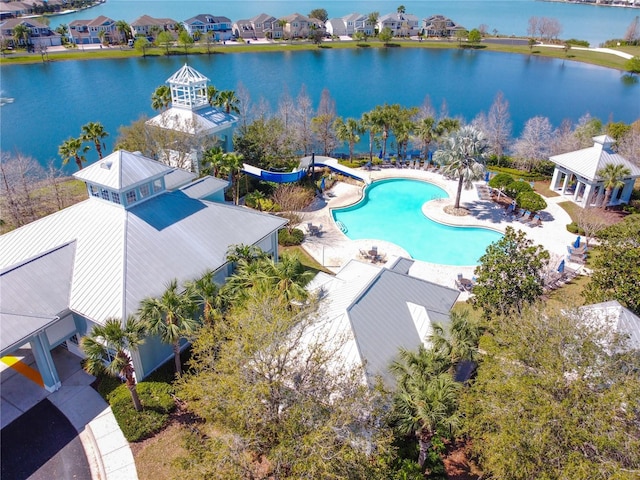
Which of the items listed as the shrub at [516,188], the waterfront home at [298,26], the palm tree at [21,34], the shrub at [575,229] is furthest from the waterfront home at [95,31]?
the shrub at [575,229]

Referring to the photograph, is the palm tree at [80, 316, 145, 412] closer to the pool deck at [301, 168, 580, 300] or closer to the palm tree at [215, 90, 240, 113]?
the pool deck at [301, 168, 580, 300]

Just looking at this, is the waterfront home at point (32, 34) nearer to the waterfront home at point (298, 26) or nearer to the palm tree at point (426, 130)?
the waterfront home at point (298, 26)

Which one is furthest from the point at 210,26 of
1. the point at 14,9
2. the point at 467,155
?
the point at 467,155

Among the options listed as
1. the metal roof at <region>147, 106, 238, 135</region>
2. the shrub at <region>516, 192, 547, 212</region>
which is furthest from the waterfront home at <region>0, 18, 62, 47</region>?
the shrub at <region>516, 192, 547, 212</region>

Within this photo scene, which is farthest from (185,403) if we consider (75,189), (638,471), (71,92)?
(71,92)

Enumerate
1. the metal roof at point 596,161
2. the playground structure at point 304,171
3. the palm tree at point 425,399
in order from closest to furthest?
the palm tree at point 425,399
the metal roof at point 596,161
the playground structure at point 304,171

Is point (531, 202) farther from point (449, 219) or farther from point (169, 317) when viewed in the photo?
point (169, 317)
